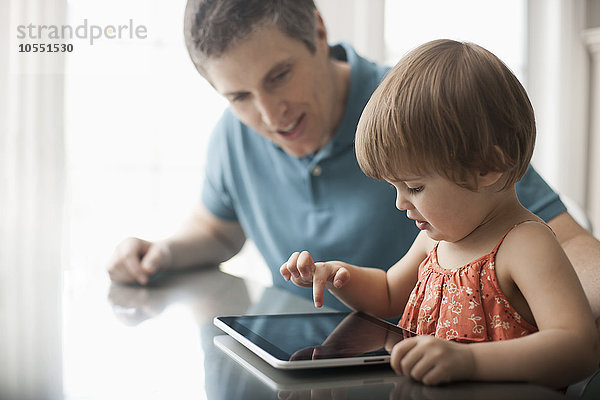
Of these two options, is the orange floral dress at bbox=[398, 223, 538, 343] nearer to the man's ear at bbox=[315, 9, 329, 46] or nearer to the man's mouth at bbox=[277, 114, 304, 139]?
the man's mouth at bbox=[277, 114, 304, 139]

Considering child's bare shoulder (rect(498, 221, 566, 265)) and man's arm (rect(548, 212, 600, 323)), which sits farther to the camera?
man's arm (rect(548, 212, 600, 323))

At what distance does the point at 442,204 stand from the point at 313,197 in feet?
2.67

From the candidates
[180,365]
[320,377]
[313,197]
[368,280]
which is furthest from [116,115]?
[320,377]

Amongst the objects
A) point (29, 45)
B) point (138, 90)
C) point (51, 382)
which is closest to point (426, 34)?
point (138, 90)

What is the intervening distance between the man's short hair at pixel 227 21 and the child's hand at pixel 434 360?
0.78 m

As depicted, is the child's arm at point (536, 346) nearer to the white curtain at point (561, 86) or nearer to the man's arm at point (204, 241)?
the man's arm at point (204, 241)

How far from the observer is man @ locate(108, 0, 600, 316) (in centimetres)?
117

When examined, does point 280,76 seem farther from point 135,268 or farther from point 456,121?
point 456,121

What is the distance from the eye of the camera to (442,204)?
658 millimetres

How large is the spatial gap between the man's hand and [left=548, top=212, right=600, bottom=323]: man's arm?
744 mm

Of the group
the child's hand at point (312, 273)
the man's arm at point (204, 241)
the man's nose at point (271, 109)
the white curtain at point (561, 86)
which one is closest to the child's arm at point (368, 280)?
the child's hand at point (312, 273)

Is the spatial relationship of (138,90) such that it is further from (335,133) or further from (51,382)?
(51,382)

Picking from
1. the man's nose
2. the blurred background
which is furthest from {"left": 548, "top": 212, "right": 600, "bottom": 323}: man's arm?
the blurred background

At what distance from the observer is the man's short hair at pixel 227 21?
1.15m
